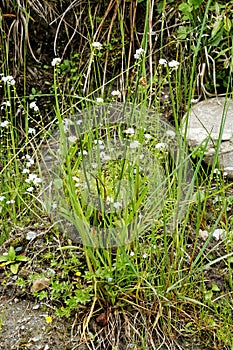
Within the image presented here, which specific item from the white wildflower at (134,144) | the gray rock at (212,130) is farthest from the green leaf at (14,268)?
the gray rock at (212,130)

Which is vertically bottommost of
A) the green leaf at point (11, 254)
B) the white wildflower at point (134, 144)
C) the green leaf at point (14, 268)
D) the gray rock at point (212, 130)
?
the green leaf at point (14, 268)

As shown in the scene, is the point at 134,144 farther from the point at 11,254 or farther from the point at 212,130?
the point at 212,130

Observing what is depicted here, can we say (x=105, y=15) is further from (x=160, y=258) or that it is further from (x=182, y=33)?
(x=160, y=258)

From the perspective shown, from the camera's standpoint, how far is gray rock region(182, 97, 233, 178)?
2544 mm

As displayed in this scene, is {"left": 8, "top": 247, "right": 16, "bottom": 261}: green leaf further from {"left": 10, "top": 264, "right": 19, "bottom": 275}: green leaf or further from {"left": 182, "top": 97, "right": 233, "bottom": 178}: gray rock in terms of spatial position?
{"left": 182, "top": 97, "right": 233, "bottom": 178}: gray rock

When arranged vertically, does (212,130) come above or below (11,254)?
above

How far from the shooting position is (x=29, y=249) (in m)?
2.04

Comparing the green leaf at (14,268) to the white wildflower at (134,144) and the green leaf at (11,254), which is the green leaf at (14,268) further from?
the white wildflower at (134,144)

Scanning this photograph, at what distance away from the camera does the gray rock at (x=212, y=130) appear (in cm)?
254

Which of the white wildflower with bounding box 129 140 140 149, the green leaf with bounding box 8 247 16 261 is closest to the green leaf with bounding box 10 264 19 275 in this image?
the green leaf with bounding box 8 247 16 261

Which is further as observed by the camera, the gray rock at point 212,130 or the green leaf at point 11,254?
the gray rock at point 212,130

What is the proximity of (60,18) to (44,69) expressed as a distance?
0.29 m

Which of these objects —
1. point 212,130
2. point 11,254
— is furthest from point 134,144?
point 212,130

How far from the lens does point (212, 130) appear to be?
2643 mm
